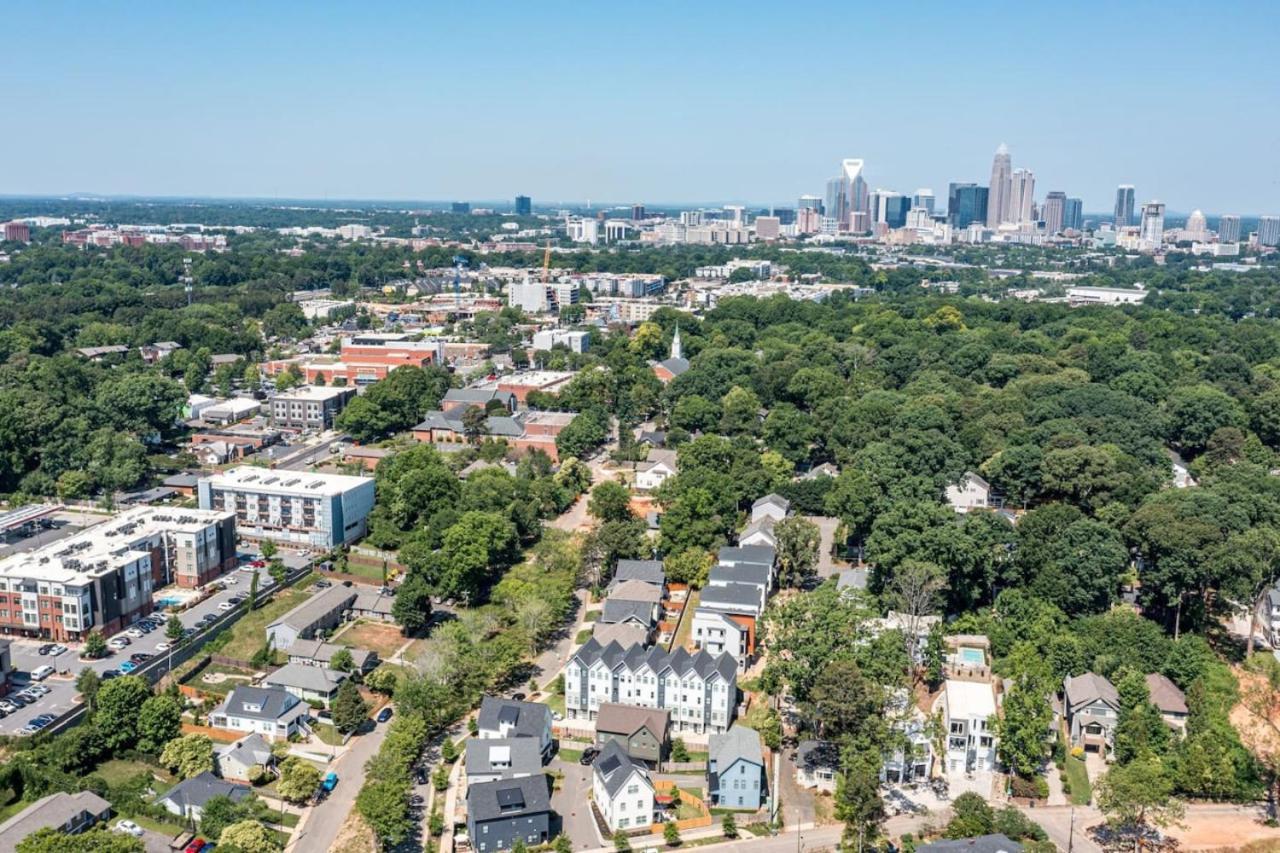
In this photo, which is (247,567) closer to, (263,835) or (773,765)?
(263,835)

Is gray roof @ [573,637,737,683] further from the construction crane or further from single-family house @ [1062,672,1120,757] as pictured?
the construction crane

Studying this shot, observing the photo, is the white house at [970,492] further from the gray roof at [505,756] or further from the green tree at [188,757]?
the green tree at [188,757]

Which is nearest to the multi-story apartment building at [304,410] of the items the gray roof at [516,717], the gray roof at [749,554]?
the gray roof at [749,554]

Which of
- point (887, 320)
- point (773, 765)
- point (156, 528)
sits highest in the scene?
point (887, 320)

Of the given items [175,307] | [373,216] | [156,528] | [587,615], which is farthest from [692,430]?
[373,216]

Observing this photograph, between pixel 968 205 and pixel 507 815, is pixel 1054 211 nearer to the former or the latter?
pixel 968 205

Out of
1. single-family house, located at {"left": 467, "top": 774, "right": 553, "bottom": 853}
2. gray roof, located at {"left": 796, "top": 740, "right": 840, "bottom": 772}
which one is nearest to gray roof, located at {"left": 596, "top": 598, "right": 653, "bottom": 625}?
gray roof, located at {"left": 796, "top": 740, "right": 840, "bottom": 772}

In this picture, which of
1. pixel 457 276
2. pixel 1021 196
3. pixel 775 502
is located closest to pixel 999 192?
pixel 1021 196
